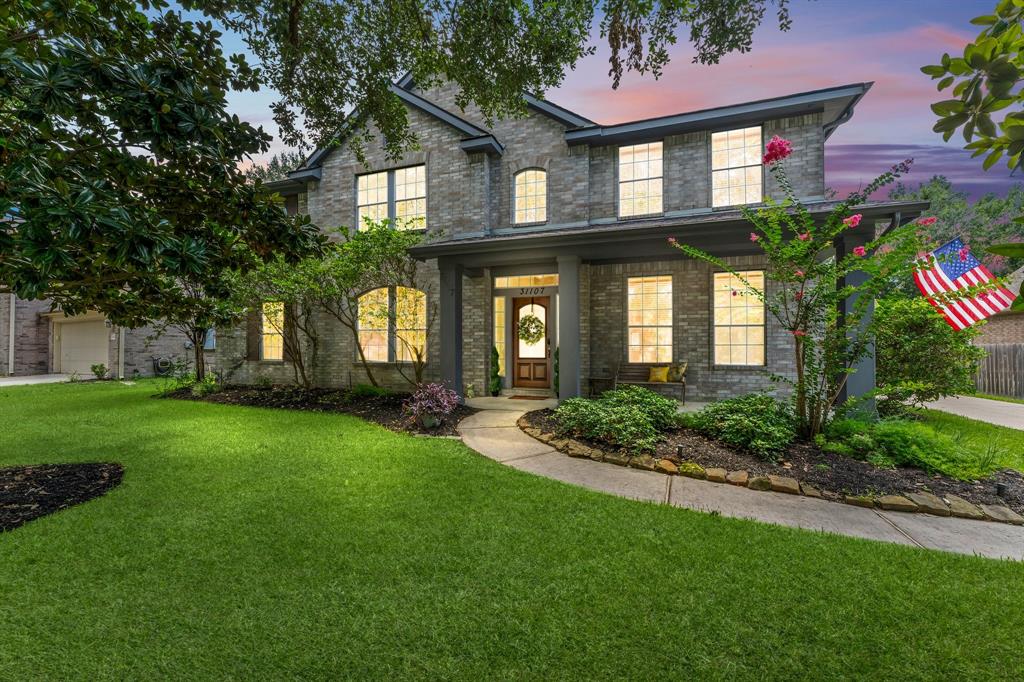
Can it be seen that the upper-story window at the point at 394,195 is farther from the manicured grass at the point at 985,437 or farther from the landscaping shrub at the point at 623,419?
the manicured grass at the point at 985,437

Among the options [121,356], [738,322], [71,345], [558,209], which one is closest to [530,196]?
[558,209]

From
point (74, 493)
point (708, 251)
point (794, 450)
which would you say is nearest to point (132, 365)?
point (74, 493)

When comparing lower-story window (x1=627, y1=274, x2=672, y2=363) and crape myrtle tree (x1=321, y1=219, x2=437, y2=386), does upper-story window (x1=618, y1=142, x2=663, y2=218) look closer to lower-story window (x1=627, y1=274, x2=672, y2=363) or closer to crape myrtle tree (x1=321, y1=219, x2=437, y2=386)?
lower-story window (x1=627, y1=274, x2=672, y2=363)

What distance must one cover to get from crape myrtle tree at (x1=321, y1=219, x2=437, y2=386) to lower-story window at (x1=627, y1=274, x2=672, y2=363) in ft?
15.4

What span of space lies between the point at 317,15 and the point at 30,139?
432 cm

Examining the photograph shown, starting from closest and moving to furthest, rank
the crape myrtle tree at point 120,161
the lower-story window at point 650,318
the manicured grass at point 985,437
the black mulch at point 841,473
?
the crape myrtle tree at point 120,161, the black mulch at point 841,473, the manicured grass at point 985,437, the lower-story window at point 650,318

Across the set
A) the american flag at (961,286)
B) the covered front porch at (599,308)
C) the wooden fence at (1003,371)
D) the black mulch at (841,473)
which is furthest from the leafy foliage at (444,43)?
the wooden fence at (1003,371)

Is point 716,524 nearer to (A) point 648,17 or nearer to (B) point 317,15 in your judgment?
(A) point 648,17

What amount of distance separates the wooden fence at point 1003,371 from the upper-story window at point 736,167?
8.13 m

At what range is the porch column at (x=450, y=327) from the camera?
9.00m

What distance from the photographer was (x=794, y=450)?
5.40m

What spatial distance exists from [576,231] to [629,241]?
0.96m

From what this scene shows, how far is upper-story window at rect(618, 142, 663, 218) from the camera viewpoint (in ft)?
32.9

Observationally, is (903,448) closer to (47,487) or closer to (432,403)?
(432,403)
